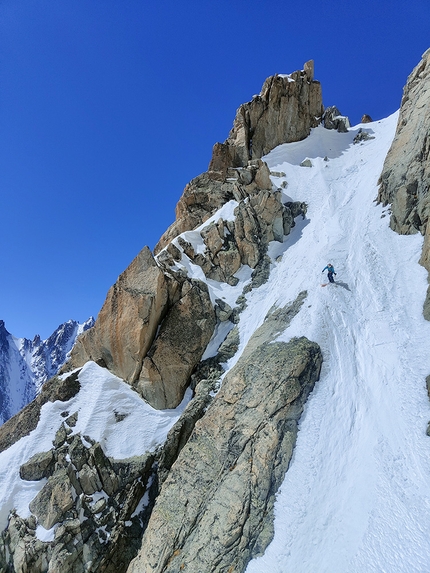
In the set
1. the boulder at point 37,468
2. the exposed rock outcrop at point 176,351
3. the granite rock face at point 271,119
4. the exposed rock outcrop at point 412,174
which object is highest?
the granite rock face at point 271,119

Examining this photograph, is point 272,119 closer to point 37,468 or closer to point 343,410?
point 343,410

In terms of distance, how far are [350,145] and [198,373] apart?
46441 millimetres

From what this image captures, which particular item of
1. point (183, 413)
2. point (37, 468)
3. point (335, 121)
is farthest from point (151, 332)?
point (335, 121)

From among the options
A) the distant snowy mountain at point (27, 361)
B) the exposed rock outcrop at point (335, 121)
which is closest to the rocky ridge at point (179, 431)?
the exposed rock outcrop at point (335, 121)

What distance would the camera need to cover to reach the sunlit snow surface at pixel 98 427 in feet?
60.2

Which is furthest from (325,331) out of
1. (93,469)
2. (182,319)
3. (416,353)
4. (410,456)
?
(93,469)

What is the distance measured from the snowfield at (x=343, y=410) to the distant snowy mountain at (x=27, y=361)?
15238 cm

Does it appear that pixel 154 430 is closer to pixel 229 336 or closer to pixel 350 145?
pixel 229 336

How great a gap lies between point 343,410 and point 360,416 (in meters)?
0.70

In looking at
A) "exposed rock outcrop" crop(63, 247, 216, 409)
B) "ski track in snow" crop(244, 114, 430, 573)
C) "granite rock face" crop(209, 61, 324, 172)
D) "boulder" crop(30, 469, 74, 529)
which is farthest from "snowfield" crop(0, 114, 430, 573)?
"granite rock face" crop(209, 61, 324, 172)

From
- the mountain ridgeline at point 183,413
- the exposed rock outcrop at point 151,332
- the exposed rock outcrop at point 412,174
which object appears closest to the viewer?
the mountain ridgeline at point 183,413

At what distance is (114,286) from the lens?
25.3 meters

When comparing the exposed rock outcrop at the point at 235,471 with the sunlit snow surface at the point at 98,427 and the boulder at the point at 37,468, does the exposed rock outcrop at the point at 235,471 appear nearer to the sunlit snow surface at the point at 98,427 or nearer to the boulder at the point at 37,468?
the sunlit snow surface at the point at 98,427

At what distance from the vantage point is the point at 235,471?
13.4m
